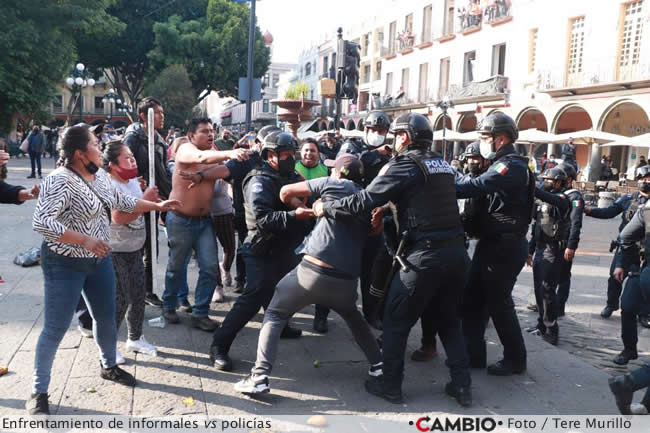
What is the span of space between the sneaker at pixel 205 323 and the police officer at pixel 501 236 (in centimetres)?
223

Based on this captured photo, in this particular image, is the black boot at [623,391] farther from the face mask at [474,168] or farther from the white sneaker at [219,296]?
the white sneaker at [219,296]

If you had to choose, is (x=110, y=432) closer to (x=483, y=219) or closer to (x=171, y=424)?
(x=171, y=424)

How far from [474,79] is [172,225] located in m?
29.1

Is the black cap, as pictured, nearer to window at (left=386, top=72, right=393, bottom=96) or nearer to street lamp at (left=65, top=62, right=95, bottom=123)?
street lamp at (left=65, top=62, right=95, bottom=123)

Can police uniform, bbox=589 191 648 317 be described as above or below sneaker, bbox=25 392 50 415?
above

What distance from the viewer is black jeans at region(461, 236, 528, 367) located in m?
4.37

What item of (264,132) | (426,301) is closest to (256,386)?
(426,301)

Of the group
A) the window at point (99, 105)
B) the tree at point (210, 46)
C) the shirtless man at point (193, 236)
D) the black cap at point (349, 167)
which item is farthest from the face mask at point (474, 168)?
the window at point (99, 105)

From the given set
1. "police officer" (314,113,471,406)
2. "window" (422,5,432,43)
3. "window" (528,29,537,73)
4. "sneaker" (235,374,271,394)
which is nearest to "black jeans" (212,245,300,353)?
"sneaker" (235,374,271,394)

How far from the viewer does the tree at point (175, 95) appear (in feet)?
101

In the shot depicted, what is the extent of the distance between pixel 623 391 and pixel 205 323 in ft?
10.9

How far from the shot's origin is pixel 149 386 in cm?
402

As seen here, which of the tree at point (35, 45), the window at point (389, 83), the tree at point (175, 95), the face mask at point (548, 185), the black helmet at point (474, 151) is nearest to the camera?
the black helmet at point (474, 151)

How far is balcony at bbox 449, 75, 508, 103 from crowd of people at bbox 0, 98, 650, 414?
980 inches
